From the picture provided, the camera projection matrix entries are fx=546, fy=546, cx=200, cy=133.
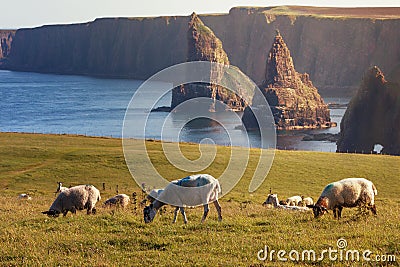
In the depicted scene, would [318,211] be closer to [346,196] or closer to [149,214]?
[346,196]

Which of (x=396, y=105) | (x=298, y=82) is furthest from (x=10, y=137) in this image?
(x=298, y=82)

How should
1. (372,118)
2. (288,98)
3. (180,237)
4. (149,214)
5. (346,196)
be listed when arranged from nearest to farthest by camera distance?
(180,237)
(149,214)
(346,196)
(372,118)
(288,98)

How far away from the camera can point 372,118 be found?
358 feet

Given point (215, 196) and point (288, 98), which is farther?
point (288, 98)

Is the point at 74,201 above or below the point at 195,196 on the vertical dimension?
below

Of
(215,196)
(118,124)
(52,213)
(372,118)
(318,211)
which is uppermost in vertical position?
(372,118)

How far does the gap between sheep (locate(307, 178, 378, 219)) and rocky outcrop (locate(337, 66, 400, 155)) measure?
90.0 meters

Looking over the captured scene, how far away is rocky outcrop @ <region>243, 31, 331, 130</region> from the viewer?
154 metres

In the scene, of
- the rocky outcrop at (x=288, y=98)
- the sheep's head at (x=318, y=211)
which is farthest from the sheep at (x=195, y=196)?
the rocky outcrop at (x=288, y=98)

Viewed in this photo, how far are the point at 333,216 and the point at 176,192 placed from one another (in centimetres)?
490

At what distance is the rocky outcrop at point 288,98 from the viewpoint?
154 m

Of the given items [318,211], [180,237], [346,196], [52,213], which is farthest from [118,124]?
[180,237]

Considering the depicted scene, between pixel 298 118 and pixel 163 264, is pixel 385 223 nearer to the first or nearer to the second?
pixel 163 264

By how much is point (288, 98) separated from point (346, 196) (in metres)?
147
